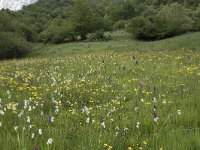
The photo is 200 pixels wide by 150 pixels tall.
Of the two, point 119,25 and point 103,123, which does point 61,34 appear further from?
point 103,123

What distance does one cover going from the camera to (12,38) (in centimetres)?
4422

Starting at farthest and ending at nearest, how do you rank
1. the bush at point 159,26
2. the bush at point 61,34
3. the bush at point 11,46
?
the bush at point 61,34
the bush at point 159,26
the bush at point 11,46

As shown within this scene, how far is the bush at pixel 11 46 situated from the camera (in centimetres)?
4278

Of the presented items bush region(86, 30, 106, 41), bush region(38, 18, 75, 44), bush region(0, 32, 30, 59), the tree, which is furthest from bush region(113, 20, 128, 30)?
bush region(0, 32, 30, 59)

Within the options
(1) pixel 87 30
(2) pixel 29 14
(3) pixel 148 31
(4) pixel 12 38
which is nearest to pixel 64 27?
(1) pixel 87 30

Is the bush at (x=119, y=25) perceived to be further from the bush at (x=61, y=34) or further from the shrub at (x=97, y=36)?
the shrub at (x=97, y=36)

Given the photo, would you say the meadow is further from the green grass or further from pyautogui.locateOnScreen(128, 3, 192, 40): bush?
pyautogui.locateOnScreen(128, 3, 192, 40): bush

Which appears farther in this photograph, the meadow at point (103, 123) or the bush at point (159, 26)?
the bush at point (159, 26)

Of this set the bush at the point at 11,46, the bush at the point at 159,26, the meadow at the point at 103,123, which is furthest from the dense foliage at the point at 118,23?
the meadow at the point at 103,123

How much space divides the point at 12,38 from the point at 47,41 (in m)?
12.2

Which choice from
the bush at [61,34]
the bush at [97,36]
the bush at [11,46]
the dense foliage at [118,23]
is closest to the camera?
the bush at [11,46]

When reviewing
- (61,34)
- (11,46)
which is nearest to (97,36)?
(61,34)

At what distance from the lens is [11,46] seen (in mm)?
42969

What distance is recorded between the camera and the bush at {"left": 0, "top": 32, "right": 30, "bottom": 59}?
42775 millimetres
